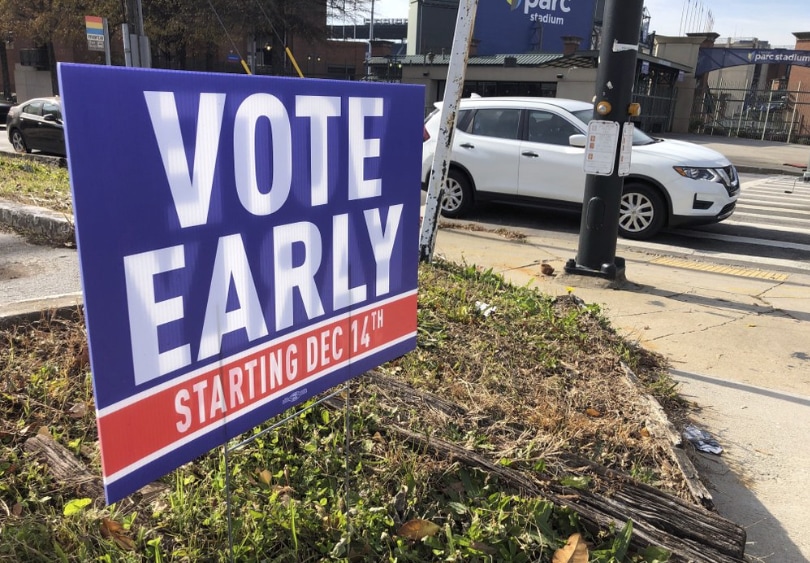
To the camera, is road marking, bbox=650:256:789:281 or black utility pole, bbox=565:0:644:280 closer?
black utility pole, bbox=565:0:644:280

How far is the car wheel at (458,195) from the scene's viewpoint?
401 inches

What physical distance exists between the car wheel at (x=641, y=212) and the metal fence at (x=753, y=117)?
1043 inches

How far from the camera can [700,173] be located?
866cm

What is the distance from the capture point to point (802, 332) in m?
5.46

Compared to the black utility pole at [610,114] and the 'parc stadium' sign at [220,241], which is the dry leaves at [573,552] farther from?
the black utility pole at [610,114]

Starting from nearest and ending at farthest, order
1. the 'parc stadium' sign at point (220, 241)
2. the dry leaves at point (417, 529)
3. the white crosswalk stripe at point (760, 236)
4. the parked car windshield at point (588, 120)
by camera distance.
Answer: the 'parc stadium' sign at point (220, 241)
the dry leaves at point (417, 529)
the white crosswalk stripe at point (760, 236)
the parked car windshield at point (588, 120)

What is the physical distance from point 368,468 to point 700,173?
7464 mm

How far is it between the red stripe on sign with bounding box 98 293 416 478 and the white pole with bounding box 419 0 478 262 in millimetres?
3386

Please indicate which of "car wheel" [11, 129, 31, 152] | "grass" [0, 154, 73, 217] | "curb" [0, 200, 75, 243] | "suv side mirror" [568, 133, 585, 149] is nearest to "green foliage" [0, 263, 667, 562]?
"curb" [0, 200, 75, 243]

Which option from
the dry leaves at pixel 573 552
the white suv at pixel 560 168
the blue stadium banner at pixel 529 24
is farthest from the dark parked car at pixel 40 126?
the blue stadium banner at pixel 529 24

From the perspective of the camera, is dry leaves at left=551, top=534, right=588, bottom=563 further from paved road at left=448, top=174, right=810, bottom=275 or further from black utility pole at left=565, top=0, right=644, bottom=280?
paved road at left=448, top=174, right=810, bottom=275

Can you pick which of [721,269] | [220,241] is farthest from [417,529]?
[721,269]

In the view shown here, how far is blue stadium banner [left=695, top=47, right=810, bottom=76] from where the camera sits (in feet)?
111

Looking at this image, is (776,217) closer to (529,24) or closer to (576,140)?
(576,140)
